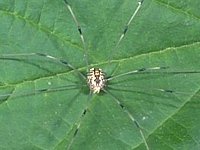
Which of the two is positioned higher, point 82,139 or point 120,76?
point 120,76

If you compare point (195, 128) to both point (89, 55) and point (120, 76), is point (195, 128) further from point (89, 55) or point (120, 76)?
point (89, 55)

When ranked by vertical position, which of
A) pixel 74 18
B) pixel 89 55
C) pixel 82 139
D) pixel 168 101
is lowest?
pixel 82 139

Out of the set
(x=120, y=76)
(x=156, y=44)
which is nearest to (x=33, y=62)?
(x=120, y=76)

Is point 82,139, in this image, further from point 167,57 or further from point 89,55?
point 167,57

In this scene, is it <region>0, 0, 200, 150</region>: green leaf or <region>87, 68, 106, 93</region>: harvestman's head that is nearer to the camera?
<region>0, 0, 200, 150</region>: green leaf

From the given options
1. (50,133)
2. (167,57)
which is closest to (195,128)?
(167,57)

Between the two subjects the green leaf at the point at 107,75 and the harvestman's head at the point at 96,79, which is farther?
the harvestman's head at the point at 96,79

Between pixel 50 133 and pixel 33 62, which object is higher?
pixel 33 62
